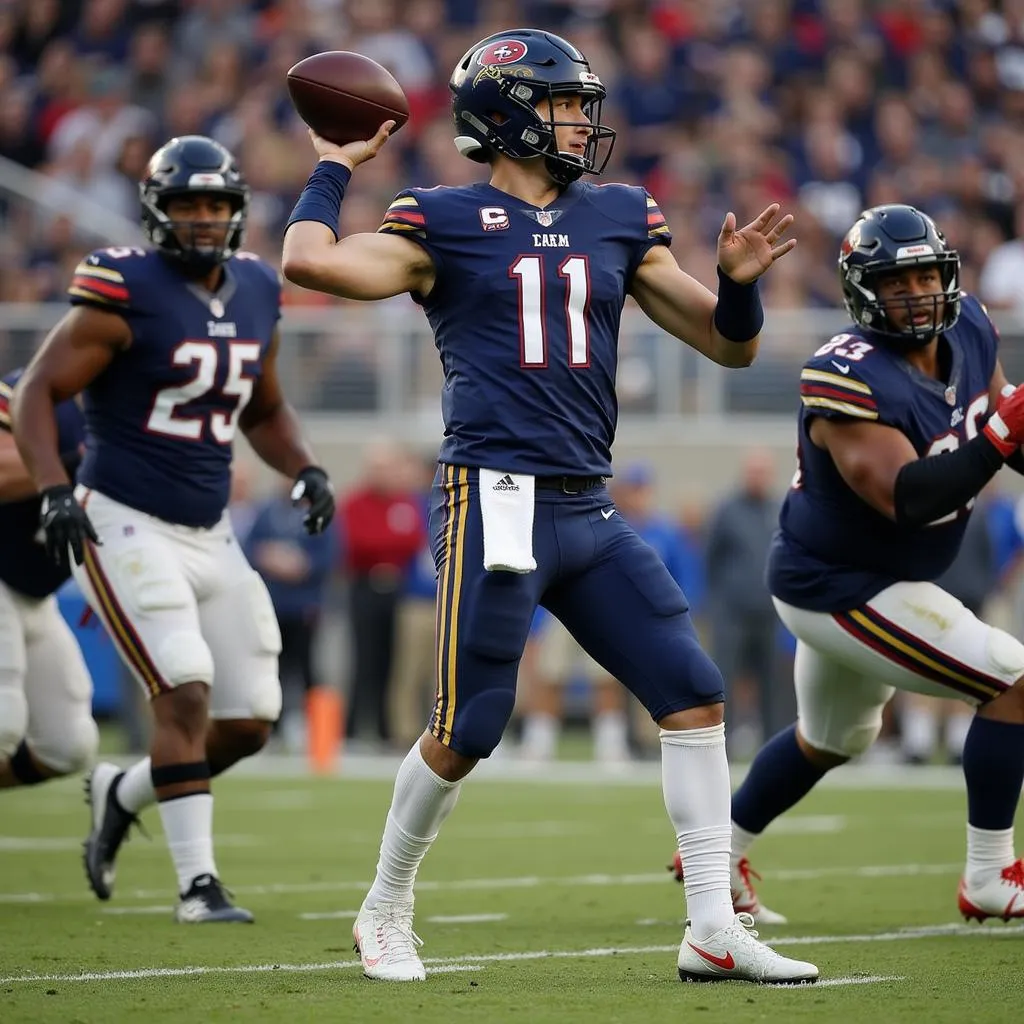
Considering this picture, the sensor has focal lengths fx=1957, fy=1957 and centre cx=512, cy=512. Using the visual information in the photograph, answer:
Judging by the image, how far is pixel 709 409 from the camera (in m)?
14.4

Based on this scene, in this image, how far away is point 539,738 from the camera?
12.5 meters

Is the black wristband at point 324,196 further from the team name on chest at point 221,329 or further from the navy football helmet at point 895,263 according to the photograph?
the navy football helmet at point 895,263

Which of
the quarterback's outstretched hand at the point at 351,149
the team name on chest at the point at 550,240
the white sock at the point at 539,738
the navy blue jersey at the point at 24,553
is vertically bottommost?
the white sock at the point at 539,738

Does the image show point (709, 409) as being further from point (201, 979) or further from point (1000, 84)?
point (201, 979)

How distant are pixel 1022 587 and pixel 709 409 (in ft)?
8.56

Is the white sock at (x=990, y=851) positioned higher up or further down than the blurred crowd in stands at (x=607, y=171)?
further down

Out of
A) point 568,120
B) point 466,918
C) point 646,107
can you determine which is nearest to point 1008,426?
point 568,120

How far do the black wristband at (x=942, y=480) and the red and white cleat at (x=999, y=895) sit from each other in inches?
37.6

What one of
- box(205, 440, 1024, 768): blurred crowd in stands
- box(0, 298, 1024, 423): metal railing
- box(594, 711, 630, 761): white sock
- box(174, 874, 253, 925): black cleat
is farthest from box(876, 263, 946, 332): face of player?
box(0, 298, 1024, 423): metal railing

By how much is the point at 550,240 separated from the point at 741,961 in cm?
163

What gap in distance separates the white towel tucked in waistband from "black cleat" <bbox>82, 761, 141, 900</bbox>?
89.9 inches

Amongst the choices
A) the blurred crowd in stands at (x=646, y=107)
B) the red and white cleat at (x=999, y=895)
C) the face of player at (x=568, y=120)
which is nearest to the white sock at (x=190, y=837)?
the red and white cleat at (x=999, y=895)

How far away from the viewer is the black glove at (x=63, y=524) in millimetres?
5348

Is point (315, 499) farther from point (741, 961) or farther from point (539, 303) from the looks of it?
point (741, 961)
